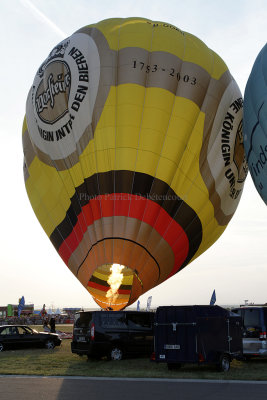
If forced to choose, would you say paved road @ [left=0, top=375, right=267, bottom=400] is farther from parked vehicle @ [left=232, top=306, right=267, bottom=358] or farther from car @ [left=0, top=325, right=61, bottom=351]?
car @ [left=0, top=325, right=61, bottom=351]

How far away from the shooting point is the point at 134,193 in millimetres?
15453

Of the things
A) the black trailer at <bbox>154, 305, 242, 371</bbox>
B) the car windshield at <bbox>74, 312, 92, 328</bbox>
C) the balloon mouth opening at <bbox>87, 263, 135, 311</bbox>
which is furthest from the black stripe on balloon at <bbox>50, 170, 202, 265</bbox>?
the black trailer at <bbox>154, 305, 242, 371</bbox>

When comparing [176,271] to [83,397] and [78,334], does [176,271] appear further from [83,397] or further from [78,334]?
[83,397]

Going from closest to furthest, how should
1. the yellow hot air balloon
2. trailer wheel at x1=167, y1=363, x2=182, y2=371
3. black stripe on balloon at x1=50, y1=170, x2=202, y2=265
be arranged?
trailer wheel at x1=167, y1=363, x2=182, y2=371 → black stripe on balloon at x1=50, y1=170, x2=202, y2=265 → the yellow hot air balloon

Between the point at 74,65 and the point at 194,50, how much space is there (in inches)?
168

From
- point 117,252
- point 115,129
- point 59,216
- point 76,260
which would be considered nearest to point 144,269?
point 117,252

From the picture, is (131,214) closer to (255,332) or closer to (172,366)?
(172,366)

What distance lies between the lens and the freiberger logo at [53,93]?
16.7 m

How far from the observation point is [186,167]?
16.3m

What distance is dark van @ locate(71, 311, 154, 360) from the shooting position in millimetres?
14383

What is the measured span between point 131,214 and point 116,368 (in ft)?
15.7

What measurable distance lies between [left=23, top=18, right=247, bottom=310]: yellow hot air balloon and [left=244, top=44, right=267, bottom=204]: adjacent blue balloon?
3.69 feet

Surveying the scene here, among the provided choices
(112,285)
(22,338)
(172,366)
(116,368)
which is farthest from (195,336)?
(22,338)

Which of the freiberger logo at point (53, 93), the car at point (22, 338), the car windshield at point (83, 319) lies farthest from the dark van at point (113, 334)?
the freiberger logo at point (53, 93)
